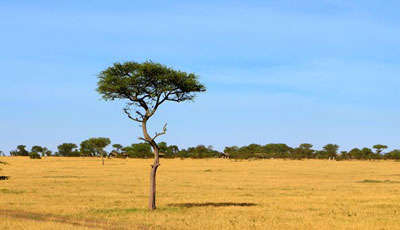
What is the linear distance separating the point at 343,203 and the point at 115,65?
61.0ft

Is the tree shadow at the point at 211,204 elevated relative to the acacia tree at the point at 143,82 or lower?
lower

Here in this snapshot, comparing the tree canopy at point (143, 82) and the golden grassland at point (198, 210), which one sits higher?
the tree canopy at point (143, 82)

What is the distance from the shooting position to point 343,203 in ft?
121

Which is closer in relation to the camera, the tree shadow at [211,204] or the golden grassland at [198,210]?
the golden grassland at [198,210]

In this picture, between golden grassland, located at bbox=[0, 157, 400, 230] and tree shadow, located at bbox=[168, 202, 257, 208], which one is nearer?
golden grassland, located at bbox=[0, 157, 400, 230]

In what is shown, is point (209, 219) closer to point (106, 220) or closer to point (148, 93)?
point (106, 220)

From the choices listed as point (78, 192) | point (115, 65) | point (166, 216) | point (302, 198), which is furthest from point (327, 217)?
point (78, 192)

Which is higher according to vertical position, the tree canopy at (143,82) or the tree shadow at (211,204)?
the tree canopy at (143,82)

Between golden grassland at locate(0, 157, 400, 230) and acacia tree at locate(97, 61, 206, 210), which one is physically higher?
acacia tree at locate(97, 61, 206, 210)

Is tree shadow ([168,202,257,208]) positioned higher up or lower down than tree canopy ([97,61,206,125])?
lower down

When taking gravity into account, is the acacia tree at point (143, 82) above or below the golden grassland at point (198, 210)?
above

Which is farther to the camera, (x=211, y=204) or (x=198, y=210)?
(x=211, y=204)

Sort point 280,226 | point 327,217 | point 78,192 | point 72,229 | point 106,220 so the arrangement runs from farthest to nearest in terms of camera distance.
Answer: point 78,192, point 327,217, point 106,220, point 280,226, point 72,229

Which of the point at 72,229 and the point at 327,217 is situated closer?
the point at 72,229
